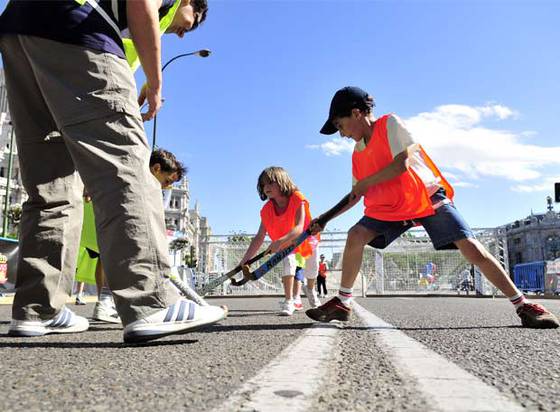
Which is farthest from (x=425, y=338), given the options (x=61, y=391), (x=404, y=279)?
(x=404, y=279)

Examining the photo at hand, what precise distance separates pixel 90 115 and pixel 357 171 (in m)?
2.35

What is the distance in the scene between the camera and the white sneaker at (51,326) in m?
2.38

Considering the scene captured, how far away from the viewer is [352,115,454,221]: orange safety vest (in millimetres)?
3432

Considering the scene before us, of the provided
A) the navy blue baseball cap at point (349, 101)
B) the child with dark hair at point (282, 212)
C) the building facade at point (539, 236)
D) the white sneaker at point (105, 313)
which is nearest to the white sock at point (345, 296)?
the navy blue baseball cap at point (349, 101)

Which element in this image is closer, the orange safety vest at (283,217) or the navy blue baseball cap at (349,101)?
the navy blue baseball cap at (349,101)

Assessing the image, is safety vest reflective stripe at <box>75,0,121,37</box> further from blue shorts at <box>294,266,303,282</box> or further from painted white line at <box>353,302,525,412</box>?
blue shorts at <box>294,266,303,282</box>

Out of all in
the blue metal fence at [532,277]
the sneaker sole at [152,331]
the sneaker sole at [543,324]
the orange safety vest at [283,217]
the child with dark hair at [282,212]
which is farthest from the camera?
the blue metal fence at [532,277]

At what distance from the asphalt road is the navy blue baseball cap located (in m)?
1.88

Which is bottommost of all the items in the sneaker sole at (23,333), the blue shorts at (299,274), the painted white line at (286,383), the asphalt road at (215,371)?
the sneaker sole at (23,333)

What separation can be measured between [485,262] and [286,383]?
261cm

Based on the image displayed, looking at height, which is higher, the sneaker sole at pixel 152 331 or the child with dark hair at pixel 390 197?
the child with dark hair at pixel 390 197

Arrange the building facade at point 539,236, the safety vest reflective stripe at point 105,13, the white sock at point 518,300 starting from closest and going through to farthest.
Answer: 1. the safety vest reflective stripe at point 105,13
2. the white sock at point 518,300
3. the building facade at point 539,236

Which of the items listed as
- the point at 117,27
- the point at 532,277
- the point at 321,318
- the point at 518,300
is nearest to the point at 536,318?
the point at 518,300

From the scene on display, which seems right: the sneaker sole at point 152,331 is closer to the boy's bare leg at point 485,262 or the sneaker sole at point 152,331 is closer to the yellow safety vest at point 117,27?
the yellow safety vest at point 117,27
